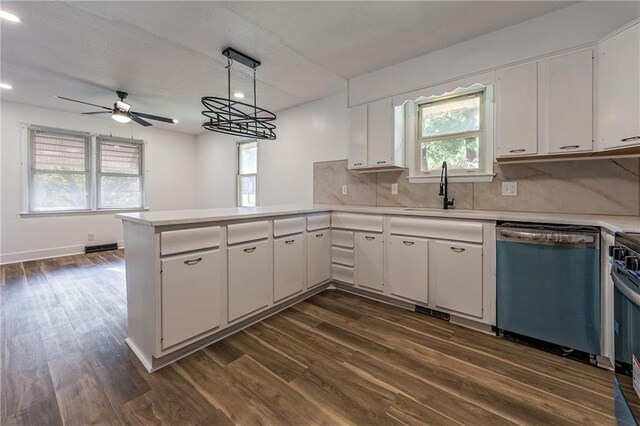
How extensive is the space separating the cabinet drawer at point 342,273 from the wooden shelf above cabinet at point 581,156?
1.75 meters

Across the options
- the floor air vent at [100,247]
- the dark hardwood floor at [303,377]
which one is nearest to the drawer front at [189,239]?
the dark hardwood floor at [303,377]

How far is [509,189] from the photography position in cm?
244

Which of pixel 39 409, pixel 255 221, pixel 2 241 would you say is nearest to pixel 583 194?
pixel 255 221

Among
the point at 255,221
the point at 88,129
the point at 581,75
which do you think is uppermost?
the point at 88,129

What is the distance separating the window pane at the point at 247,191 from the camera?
17.1 feet

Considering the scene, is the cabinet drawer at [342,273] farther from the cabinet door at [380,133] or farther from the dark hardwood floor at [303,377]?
the cabinet door at [380,133]

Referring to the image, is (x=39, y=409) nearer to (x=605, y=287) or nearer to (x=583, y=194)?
(x=605, y=287)

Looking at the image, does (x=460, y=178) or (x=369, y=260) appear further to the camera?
(x=369, y=260)

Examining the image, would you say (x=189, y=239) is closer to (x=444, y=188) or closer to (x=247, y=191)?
(x=444, y=188)

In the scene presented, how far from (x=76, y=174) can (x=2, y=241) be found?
1417mm

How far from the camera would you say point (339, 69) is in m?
3.05

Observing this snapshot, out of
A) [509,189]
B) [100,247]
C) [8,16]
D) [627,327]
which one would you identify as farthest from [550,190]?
[100,247]

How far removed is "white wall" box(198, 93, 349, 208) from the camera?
3.74m

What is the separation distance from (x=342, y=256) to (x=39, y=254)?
5077mm
